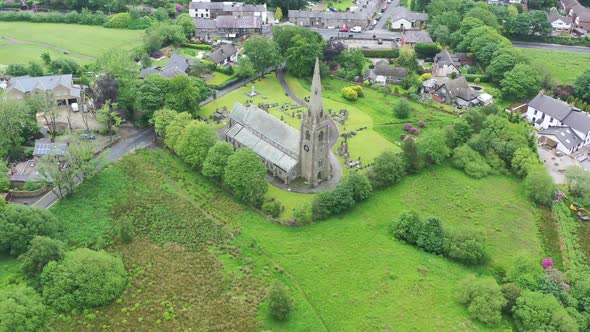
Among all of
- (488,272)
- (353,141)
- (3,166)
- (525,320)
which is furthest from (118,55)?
(525,320)

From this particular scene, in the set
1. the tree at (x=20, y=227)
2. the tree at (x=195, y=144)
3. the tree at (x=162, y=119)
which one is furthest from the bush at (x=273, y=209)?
the tree at (x=20, y=227)

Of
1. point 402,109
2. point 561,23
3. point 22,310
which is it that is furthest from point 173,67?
point 561,23

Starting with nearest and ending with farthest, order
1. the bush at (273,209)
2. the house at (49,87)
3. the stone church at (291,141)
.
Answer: the bush at (273,209)
the stone church at (291,141)
the house at (49,87)

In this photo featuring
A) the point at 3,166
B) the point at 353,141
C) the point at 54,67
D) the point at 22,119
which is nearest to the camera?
the point at 3,166

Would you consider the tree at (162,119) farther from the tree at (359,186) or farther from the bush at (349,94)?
the bush at (349,94)

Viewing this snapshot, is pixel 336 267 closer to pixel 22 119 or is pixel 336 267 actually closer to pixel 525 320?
pixel 525 320

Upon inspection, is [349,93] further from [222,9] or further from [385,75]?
[222,9]

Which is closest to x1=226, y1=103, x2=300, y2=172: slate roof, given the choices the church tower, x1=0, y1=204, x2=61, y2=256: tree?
the church tower

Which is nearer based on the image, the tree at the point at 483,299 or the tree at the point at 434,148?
the tree at the point at 483,299
